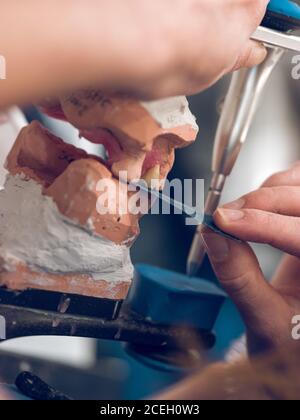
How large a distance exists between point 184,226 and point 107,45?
0.45m

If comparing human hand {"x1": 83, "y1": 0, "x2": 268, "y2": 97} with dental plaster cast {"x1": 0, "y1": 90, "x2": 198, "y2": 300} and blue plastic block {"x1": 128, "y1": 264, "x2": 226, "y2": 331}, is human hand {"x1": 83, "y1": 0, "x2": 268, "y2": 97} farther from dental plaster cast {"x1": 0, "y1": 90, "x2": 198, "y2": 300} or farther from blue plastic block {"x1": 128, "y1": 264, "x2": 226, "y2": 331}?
blue plastic block {"x1": 128, "y1": 264, "x2": 226, "y2": 331}

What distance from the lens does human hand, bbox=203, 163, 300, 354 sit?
0.46m

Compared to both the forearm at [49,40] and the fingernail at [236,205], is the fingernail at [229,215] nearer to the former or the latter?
the fingernail at [236,205]

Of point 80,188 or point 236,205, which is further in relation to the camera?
point 236,205

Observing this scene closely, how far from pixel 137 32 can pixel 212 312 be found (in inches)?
11.9

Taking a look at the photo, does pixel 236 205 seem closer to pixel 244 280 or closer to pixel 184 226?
pixel 244 280

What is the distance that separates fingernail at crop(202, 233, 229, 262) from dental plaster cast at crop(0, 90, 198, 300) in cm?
9

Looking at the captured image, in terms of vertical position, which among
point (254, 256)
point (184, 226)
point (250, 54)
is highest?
point (250, 54)

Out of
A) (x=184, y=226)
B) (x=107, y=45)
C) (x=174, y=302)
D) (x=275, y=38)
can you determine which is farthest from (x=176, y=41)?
(x=184, y=226)

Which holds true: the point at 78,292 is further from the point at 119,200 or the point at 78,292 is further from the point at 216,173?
the point at 216,173

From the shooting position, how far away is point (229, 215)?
45 cm

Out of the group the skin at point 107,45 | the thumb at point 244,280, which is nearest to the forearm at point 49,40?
the skin at point 107,45

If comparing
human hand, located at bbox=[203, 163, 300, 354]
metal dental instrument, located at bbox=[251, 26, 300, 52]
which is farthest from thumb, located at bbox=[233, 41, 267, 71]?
human hand, located at bbox=[203, 163, 300, 354]
